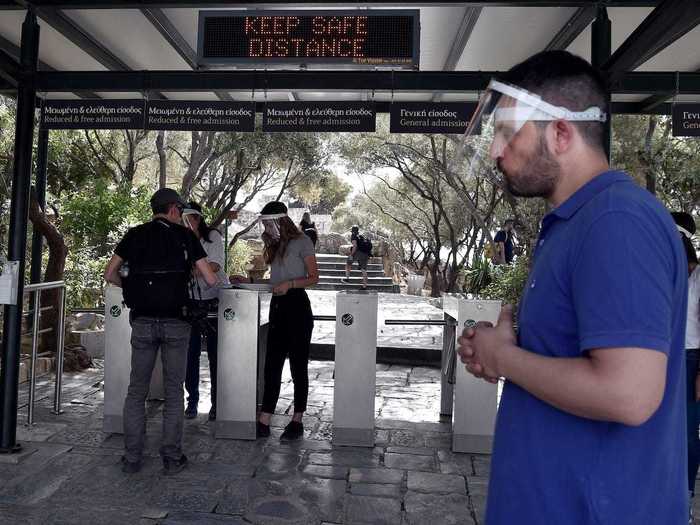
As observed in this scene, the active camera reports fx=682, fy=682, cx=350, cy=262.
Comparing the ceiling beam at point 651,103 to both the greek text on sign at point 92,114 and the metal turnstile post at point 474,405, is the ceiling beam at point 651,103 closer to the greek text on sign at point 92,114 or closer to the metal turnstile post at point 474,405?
the metal turnstile post at point 474,405

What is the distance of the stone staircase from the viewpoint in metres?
26.3

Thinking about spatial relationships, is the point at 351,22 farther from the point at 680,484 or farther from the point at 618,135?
the point at 618,135

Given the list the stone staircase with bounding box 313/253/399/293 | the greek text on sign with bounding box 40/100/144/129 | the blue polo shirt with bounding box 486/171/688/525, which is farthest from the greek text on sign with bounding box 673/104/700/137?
the stone staircase with bounding box 313/253/399/293

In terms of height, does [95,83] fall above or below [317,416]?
above

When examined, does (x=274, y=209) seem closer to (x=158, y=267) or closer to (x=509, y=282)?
(x=158, y=267)

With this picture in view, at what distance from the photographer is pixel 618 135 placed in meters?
17.0

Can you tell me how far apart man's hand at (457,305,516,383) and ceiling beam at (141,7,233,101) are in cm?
462

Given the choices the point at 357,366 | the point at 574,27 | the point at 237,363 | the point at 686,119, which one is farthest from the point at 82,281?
the point at 686,119

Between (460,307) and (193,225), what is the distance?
107 inches

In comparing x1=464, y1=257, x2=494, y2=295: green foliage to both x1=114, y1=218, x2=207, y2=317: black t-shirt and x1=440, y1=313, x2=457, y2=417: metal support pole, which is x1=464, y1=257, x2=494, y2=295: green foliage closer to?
x1=440, y1=313, x2=457, y2=417: metal support pole

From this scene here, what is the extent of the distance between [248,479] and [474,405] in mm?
2046

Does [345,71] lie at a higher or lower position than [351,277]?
higher

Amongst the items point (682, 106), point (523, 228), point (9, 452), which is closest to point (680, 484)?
point (9, 452)

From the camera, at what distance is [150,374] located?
5.01 m
